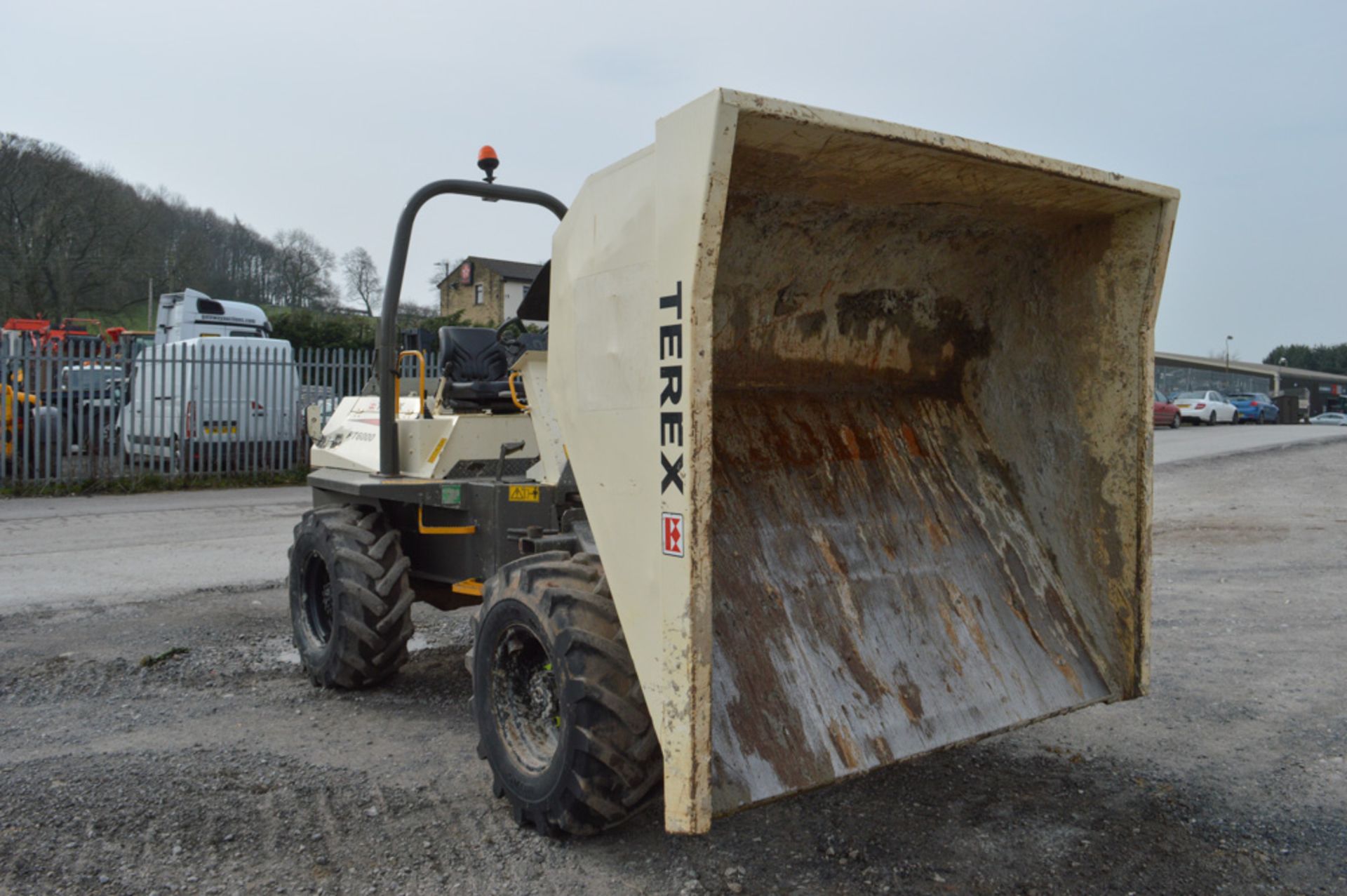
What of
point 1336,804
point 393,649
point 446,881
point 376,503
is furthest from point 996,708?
point 376,503

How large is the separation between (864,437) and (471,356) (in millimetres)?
2072

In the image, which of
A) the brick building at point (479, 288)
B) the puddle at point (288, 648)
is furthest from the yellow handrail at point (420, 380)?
the brick building at point (479, 288)

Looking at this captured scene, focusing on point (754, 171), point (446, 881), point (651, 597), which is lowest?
point (446, 881)

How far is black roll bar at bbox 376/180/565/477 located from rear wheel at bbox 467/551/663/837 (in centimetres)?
165

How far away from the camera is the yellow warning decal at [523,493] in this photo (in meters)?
4.23

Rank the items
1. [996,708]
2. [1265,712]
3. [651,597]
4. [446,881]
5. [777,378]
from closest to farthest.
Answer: [651,597], [446,881], [996,708], [777,378], [1265,712]

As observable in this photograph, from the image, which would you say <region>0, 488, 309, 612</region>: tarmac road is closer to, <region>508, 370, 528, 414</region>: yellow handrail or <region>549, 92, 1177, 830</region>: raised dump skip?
<region>508, 370, 528, 414</region>: yellow handrail

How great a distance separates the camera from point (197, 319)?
21.0 meters

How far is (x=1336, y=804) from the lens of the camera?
3719mm

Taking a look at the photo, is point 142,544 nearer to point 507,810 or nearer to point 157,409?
point 157,409

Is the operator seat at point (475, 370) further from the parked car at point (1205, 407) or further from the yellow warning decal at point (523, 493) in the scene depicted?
the parked car at point (1205, 407)

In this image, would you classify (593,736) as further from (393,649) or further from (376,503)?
(376,503)

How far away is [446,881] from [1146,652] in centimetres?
256

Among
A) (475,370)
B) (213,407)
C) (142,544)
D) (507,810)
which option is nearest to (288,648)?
(475,370)
